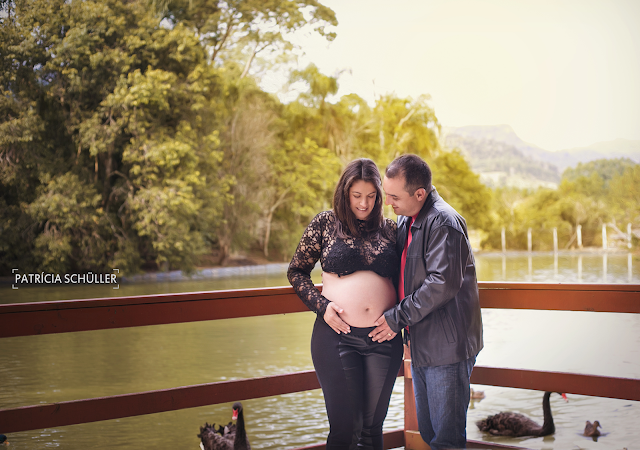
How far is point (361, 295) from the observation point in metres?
2.07

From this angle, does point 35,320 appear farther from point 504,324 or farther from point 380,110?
point 380,110

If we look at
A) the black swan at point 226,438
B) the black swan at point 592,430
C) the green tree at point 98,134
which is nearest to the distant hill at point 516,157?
the green tree at point 98,134

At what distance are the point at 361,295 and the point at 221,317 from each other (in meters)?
0.54

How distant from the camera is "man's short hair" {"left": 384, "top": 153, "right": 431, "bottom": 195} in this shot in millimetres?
1971

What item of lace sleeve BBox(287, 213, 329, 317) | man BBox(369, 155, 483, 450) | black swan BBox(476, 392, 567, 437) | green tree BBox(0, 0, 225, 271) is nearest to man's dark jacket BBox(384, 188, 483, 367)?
man BBox(369, 155, 483, 450)

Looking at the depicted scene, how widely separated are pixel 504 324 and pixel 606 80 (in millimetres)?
48295

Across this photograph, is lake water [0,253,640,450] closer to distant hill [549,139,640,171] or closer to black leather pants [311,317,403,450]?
black leather pants [311,317,403,450]

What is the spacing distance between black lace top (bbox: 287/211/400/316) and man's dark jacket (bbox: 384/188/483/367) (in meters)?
0.12

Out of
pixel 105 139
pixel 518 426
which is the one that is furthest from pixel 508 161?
pixel 518 426

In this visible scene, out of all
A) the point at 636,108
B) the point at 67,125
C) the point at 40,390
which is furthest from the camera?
the point at 636,108

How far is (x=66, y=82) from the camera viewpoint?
20.5 metres

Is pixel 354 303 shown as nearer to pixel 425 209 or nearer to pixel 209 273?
pixel 425 209

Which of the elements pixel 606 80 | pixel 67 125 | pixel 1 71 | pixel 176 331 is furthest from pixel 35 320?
pixel 606 80

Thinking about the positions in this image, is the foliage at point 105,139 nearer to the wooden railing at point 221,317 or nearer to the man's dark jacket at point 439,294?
the wooden railing at point 221,317
